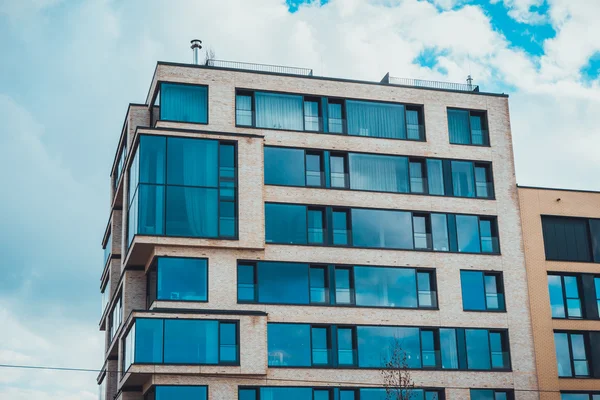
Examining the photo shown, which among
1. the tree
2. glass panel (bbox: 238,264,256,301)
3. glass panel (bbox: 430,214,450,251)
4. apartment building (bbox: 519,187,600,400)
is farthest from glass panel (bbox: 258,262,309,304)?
apartment building (bbox: 519,187,600,400)

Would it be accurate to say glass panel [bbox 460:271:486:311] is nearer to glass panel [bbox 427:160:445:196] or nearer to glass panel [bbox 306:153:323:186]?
glass panel [bbox 427:160:445:196]

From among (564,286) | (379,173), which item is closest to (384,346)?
(379,173)

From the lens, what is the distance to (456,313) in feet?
177

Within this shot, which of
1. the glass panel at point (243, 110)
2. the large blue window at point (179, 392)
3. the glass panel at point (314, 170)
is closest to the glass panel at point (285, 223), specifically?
the glass panel at point (314, 170)

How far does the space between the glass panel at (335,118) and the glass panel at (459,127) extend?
21.8 ft

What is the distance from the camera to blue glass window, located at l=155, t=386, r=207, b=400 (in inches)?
1873

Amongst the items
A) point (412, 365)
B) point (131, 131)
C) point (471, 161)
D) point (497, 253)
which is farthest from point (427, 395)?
point (131, 131)

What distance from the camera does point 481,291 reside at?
55.2 m

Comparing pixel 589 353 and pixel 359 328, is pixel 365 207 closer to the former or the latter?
pixel 359 328

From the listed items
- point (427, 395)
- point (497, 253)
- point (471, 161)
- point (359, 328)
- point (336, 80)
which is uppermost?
point (336, 80)

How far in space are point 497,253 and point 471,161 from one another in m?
5.57

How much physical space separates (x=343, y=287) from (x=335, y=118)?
974 centimetres

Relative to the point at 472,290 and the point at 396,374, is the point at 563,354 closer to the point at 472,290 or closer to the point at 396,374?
the point at 472,290

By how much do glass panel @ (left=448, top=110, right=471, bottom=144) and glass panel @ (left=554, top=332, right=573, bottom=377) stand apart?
12.3m
